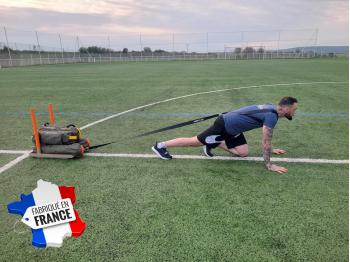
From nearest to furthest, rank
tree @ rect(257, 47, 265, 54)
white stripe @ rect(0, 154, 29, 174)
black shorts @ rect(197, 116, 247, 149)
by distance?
white stripe @ rect(0, 154, 29, 174) → black shorts @ rect(197, 116, 247, 149) → tree @ rect(257, 47, 265, 54)

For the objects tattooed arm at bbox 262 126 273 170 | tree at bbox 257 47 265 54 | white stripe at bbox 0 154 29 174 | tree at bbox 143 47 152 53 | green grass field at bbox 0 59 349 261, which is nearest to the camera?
green grass field at bbox 0 59 349 261

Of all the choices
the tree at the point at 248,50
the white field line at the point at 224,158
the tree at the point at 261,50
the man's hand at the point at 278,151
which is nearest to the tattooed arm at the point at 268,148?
the white field line at the point at 224,158

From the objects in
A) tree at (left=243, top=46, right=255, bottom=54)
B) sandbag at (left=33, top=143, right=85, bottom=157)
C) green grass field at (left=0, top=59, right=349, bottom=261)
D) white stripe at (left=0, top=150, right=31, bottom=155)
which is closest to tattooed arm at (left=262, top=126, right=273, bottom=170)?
green grass field at (left=0, top=59, right=349, bottom=261)

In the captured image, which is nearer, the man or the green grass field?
the green grass field

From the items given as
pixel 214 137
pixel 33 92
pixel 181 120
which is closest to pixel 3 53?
pixel 33 92

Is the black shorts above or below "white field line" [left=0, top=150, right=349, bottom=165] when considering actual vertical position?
above

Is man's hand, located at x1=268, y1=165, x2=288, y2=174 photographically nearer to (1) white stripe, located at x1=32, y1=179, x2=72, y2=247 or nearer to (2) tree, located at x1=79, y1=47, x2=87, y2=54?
(1) white stripe, located at x1=32, y1=179, x2=72, y2=247

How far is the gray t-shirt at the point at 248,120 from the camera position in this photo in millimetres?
4641

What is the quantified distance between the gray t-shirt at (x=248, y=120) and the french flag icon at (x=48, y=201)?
113 inches

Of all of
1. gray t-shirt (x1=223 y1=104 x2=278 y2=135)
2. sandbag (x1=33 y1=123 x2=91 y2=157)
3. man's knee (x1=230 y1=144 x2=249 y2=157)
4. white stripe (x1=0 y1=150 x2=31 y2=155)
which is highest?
gray t-shirt (x1=223 y1=104 x2=278 y2=135)

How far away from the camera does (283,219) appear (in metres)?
3.48

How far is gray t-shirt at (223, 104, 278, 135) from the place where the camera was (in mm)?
4641

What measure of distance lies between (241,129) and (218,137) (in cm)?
37

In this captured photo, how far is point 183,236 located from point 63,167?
250cm
